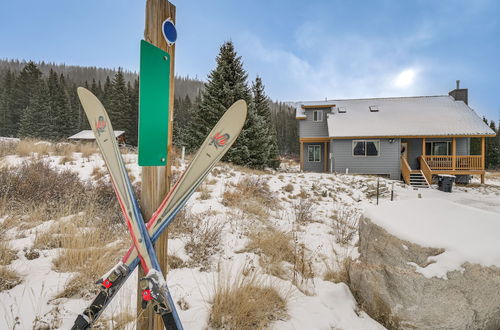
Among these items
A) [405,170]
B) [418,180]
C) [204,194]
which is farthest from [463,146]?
[204,194]

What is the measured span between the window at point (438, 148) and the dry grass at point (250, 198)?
49.6ft

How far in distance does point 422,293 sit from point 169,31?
278 cm

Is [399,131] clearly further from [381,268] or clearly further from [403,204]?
[381,268]

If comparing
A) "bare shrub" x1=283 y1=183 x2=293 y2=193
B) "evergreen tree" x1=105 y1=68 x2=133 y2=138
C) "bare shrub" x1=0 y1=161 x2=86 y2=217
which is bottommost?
"bare shrub" x1=283 y1=183 x2=293 y2=193

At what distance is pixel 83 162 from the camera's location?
6977 millimetres

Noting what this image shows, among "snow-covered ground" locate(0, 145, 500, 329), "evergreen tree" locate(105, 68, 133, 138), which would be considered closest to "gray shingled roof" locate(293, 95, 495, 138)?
"snow-covered ground" locate(0, 145, 500, 329)

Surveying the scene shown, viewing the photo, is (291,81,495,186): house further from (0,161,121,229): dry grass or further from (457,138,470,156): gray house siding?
(0,161,121,229): dry grass

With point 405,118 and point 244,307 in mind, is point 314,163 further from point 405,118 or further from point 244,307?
point 244,307

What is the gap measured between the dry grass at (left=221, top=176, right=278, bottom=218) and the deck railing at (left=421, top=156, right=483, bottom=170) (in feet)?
45.4

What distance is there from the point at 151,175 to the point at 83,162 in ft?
24.1

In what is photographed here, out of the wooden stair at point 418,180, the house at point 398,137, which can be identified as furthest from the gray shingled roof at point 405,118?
the wooden stair at point 418,180

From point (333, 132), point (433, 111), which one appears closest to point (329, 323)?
point (333, 132)

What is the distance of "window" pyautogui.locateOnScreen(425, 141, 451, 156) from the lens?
1558 cm

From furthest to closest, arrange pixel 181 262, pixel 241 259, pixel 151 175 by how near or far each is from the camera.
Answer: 1. pixel 241 259
2. pixel 181 262
3. pixel 151 175
